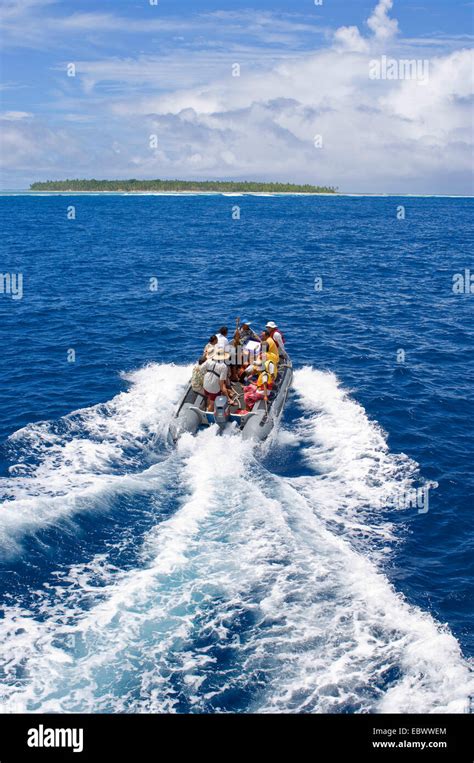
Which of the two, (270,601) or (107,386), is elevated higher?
(107,386)

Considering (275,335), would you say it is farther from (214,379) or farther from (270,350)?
(214,379)

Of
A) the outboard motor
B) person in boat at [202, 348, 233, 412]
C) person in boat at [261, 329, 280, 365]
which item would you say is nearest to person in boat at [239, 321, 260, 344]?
person in boat at [261, 329, 280, 365]

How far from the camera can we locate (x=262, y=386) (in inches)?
692

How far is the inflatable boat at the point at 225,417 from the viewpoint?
16.2 meters

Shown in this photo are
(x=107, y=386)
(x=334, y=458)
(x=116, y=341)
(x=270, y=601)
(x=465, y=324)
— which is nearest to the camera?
(x=270, y=601)

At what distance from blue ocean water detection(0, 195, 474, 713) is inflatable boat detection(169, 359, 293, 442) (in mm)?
482

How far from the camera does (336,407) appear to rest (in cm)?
1986

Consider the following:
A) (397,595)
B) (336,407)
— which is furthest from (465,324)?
(397,595)

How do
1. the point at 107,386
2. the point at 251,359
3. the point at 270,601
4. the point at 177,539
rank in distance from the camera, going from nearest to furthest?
the point at 270,601
the point at 177,539
the point at 251,359
the point at 107,386

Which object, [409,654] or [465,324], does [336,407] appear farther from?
[465,324]

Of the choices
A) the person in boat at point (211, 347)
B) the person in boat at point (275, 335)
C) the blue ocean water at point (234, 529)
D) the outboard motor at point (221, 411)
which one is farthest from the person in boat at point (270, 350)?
the outboard motor at point (221, 411)

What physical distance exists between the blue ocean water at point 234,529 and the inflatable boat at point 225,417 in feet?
1.58

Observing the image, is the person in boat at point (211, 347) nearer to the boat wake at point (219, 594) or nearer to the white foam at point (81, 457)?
the white foam at point (81, 457)
